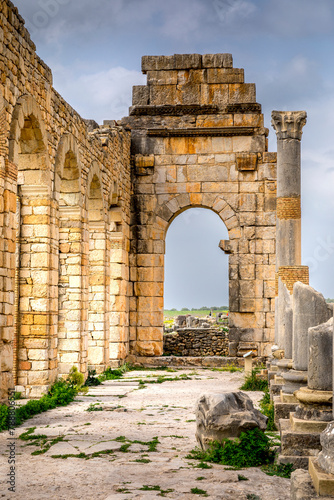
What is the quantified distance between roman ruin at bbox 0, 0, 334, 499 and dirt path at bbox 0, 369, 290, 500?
6.82 ft

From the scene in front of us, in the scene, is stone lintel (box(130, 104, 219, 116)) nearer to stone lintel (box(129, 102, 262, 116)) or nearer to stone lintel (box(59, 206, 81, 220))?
stone lintel (box(129, 102, 262, 116))

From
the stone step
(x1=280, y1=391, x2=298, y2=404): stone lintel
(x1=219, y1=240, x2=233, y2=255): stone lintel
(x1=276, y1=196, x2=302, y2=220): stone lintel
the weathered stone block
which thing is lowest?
the stone step

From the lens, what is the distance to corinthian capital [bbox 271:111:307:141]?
650 inches

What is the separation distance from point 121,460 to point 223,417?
1.05m

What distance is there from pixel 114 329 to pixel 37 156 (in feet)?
22.2

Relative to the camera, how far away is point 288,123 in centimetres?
1655

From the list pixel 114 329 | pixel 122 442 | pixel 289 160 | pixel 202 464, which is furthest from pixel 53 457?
pixel 289 160

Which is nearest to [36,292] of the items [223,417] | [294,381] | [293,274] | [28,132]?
[28,132]

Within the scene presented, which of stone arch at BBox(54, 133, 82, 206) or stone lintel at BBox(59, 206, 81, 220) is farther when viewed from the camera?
stone lintel at BBox(59, 206, 81, 220)

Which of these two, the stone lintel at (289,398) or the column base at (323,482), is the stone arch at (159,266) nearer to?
the stone lintel at (289,398)

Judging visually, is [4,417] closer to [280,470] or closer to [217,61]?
[280,470]

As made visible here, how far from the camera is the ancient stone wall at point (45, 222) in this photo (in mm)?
8758

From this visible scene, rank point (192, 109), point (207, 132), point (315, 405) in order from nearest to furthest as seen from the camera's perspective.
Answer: point (315, 405)
point (207, 132)
point (192, 109)

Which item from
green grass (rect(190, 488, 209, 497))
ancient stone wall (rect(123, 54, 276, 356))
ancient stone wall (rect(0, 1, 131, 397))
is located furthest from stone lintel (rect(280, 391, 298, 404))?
ancient stone wall (rect(123, 54, 276, 356))
